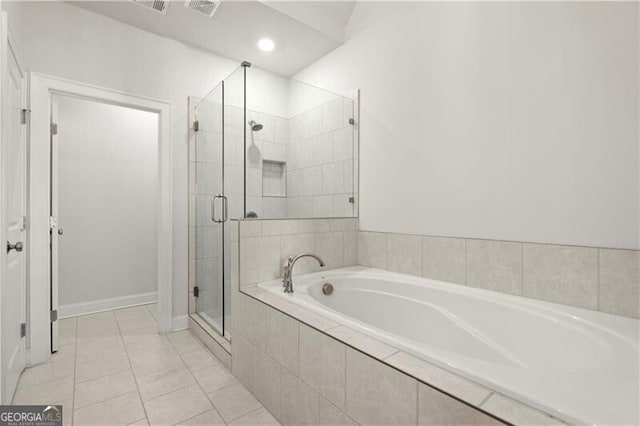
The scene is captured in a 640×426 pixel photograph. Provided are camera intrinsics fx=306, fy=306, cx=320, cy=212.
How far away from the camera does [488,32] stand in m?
1.70

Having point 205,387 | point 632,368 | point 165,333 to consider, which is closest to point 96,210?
point 165,333

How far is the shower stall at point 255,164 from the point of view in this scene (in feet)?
7.11

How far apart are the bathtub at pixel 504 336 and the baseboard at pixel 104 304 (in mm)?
2188

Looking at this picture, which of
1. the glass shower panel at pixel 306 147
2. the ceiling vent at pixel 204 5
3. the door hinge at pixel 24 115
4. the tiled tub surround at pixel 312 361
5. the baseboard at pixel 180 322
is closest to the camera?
the tiled tub surround at pixel 312 361

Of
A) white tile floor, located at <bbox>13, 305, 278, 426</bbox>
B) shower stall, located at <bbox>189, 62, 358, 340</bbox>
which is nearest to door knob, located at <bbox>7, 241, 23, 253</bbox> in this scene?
white tile floor, located at <bbox>13, 305, 278, 426</bbox>

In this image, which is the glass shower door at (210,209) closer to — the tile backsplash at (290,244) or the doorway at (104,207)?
the tile backsplash at (290,244)

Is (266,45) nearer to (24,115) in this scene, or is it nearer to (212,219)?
(212,219)

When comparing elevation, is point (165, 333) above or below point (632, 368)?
below

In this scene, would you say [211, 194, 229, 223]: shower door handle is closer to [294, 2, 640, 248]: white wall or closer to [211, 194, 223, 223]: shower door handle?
[211, 194, 223, 223]: shower door handle

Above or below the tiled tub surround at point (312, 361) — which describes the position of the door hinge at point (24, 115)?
above

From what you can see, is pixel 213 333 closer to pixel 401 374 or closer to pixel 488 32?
pixel 401 374

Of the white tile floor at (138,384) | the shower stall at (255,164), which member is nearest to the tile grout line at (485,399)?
the white tile floor at (138,384)

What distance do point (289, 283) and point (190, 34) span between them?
224cm

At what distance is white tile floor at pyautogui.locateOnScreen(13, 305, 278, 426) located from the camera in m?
1.52
